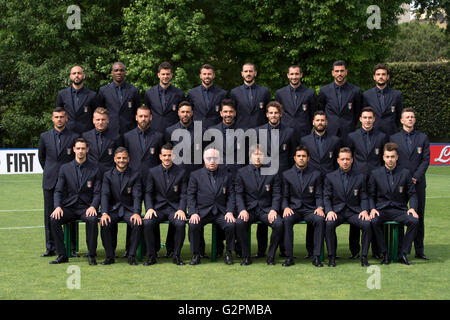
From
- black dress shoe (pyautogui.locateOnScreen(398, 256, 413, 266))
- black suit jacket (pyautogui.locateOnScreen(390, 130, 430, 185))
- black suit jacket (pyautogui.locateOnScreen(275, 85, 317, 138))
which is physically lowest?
black dress shoe (pyautogui.locateOnScreen(398, 256, 413, 266))

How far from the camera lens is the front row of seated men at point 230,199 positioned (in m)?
8.52

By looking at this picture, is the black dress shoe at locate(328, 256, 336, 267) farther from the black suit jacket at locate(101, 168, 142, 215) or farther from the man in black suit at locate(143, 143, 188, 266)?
the black suit jacket at locate(101, 168, 142, 215)

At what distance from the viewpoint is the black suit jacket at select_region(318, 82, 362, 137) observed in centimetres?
935

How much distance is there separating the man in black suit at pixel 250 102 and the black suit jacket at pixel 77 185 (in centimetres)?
207

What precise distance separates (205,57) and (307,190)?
18.6 meters

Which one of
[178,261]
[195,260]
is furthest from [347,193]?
[178,261]

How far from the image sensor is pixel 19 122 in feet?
95.5

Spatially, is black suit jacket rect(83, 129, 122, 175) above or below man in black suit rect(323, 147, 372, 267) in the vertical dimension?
above

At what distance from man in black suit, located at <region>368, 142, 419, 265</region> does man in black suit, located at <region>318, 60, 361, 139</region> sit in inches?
31.8

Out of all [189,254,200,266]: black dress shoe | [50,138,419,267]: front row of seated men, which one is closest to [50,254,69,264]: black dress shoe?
[50,138,419,267]: front row of seated men

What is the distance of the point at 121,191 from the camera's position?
871 centimetres

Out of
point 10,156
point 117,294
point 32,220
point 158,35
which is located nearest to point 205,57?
point 158,35

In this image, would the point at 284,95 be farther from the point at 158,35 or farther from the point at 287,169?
the point at 158,35

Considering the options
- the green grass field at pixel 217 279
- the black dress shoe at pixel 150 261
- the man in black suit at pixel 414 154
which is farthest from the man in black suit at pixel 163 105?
the man in black suit at pixel 414 154
